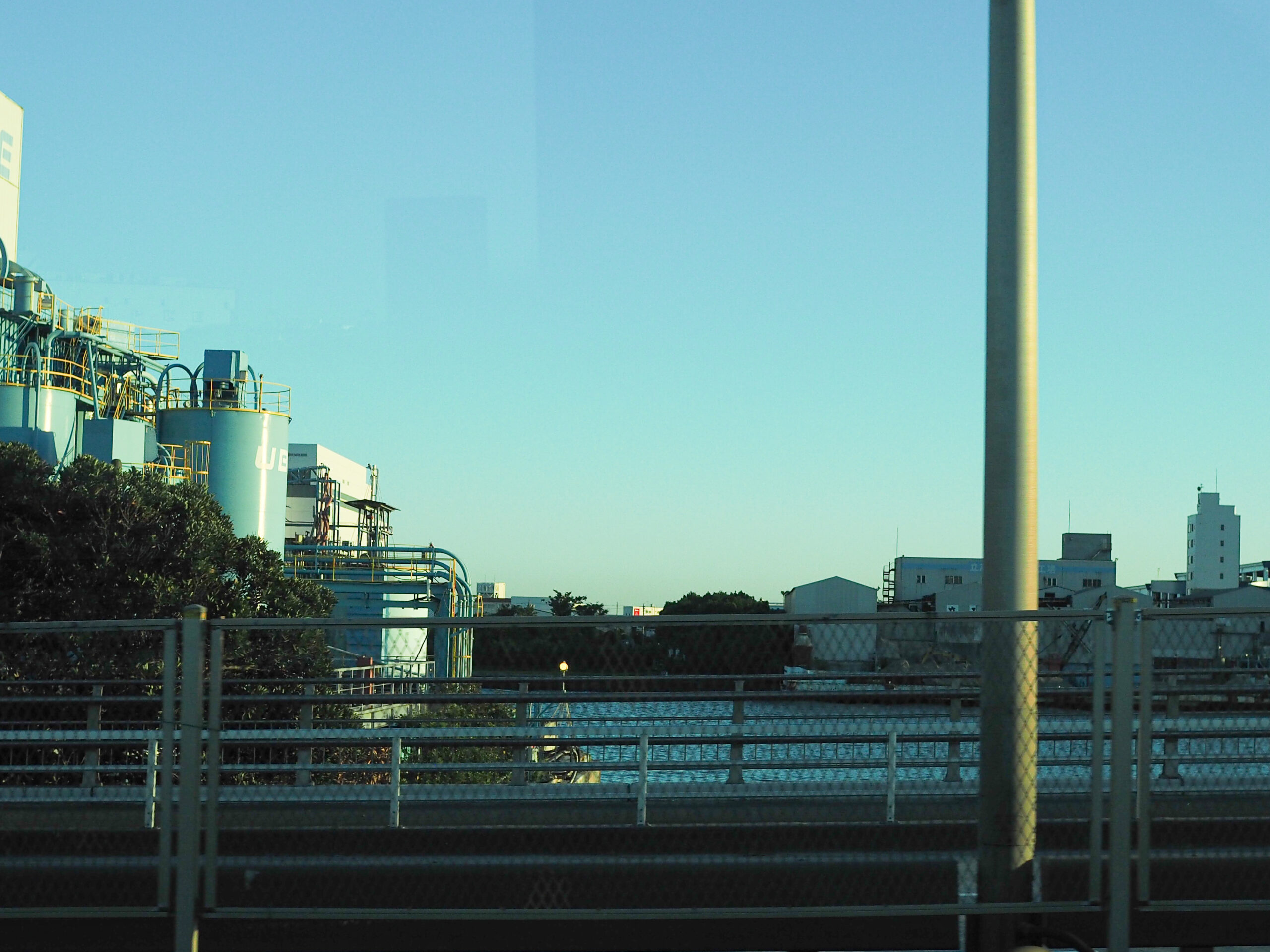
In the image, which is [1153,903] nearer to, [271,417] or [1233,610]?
[1233,610]

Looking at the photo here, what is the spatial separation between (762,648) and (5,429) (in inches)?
1234

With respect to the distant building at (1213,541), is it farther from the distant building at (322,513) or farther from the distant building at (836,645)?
the distant building at (836,645)

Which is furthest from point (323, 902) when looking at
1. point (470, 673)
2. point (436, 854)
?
point (470, 673)

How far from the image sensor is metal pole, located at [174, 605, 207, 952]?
5406 millimetres

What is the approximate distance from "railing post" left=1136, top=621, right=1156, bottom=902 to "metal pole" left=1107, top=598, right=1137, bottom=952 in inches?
2.3

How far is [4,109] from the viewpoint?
143 feet

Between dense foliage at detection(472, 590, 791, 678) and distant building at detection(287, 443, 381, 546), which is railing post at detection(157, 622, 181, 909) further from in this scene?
distant building at detection(287, 443, 381, 546)

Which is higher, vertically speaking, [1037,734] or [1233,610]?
[1233,610]

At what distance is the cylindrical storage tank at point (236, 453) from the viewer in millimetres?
38438

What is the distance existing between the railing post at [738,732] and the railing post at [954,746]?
3.66 ft

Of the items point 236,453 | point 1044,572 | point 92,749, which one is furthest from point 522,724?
point 1044,572

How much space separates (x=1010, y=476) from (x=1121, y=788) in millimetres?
1553

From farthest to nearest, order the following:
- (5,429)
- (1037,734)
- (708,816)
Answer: (5,429) → (708,816) → (1037,734)

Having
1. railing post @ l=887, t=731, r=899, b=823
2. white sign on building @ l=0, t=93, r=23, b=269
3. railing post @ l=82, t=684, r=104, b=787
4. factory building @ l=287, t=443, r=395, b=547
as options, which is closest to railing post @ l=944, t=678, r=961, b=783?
railing post @ l=887, t=731, r=899, b=823
